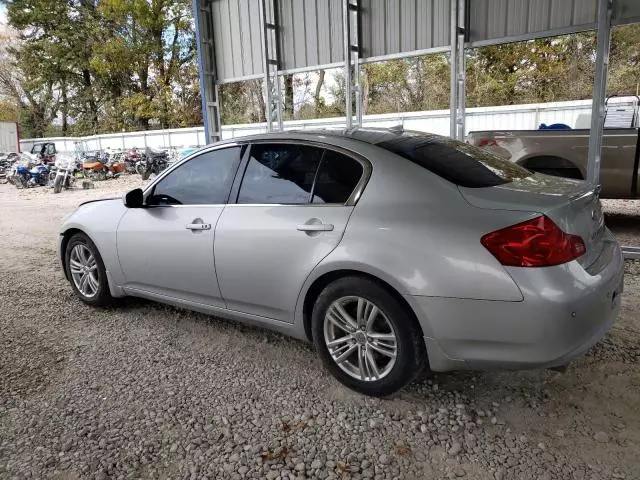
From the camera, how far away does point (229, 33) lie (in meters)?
9.55

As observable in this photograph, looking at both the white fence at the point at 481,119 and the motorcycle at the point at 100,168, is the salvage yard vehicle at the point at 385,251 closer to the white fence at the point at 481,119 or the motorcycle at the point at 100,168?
the white fence at the point at 481,119

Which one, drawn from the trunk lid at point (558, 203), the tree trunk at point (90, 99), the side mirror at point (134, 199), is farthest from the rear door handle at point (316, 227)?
the tree trunk at point (90, 99)

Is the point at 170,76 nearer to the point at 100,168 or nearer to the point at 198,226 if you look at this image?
the point at 100,168

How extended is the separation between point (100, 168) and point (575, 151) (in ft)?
61.8

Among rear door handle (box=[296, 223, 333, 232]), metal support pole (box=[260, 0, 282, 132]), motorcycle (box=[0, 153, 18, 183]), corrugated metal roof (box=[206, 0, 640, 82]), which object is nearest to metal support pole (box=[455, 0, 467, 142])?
corrugated metal roof (box=[206, 0, 640, 82])

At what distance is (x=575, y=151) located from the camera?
7395 mm

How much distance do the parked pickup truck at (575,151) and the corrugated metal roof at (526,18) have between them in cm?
141

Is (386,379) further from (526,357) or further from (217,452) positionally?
(217,452)

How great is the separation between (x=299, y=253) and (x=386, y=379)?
88 cm

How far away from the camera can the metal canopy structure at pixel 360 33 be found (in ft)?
21.3

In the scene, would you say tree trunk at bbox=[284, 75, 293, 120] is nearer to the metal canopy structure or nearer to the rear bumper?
the metal canopy structure

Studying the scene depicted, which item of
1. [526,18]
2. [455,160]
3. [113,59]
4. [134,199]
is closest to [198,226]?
[134,199]

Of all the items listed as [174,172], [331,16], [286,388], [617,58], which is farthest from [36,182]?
[617,58]

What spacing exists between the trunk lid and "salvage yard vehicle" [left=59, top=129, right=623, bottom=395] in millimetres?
11
